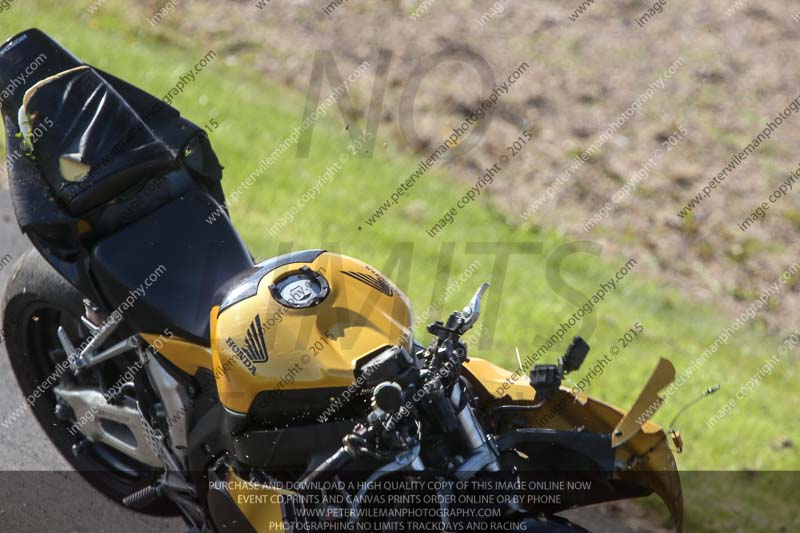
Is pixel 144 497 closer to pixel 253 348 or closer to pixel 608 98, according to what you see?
pixel 253 348

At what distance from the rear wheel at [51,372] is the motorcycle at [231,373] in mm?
11

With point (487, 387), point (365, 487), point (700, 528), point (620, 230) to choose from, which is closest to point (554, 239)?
point (620, 230)

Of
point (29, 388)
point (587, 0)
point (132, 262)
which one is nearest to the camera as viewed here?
point (132, 262)

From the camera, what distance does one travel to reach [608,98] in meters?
10.2

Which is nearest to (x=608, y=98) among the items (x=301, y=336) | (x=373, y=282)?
(x=373, y=282)

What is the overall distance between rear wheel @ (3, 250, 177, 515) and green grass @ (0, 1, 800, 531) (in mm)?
1863

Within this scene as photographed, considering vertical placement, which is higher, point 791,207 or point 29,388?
point 791,207

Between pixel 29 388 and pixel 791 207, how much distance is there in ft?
22.7

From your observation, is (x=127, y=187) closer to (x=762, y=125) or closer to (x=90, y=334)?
(x=90, y=334)

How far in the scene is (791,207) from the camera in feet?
30.4

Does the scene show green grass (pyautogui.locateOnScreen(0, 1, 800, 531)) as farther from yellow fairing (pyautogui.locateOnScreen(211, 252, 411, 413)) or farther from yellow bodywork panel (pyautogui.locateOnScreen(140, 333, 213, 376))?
yellow fairing (pyautogui.locateOnScreen(211, 252, 411, 413))

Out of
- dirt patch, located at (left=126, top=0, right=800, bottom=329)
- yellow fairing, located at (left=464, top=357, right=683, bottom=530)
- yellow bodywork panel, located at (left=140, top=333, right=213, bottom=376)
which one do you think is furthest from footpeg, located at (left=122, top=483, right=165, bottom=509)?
dirt patch, located at (left=126, top=0, right=800, bottom=329)

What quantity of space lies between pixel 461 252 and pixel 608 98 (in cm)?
301

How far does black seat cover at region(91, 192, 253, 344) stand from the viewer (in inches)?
173
